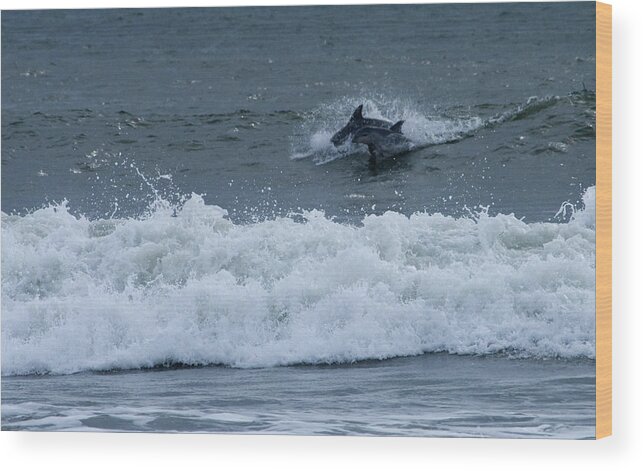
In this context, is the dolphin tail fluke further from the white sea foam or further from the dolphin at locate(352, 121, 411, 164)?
the white sea foam

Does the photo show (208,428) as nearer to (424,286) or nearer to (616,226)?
(424,286)

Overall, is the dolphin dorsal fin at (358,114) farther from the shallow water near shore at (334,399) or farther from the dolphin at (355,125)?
the shallow water near shore at (334,399)

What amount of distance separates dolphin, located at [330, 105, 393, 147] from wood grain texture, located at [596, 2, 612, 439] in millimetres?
1204


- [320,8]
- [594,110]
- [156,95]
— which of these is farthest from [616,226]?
[156,95]

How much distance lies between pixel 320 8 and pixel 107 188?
1617 millimetres

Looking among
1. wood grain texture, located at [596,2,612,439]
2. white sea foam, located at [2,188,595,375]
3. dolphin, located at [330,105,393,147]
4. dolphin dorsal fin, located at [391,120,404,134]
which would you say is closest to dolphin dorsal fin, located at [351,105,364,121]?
dolphin, located at [330,105,393,147]

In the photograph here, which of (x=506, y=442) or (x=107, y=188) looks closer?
(x=506, y=442)

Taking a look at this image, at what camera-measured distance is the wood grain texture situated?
873cm

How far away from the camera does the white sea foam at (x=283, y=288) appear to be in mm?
8898

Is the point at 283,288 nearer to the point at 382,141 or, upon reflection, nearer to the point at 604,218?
the point at 382,141

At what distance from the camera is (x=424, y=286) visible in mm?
8992

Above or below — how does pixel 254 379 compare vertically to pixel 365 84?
below

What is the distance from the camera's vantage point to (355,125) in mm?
9195

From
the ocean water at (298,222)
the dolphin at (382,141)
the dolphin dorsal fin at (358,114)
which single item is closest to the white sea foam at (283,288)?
the ocean water at (298,222)
